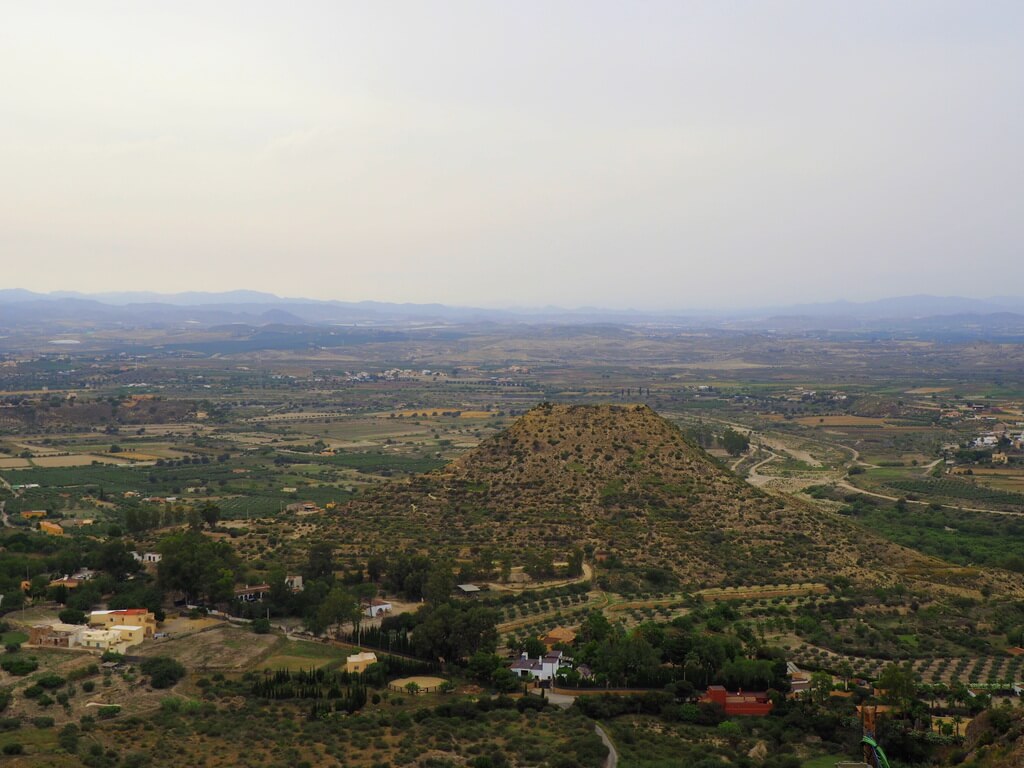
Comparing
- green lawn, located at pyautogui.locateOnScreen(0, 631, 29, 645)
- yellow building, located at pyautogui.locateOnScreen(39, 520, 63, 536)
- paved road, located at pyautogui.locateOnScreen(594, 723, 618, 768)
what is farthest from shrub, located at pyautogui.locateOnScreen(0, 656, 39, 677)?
yellow building, located at pyautogui.locateOnScreen(39, 520, 63, 536)

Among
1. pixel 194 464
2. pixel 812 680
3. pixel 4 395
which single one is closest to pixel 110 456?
pixel 194 464

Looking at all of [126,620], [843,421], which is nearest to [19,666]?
[126,620]

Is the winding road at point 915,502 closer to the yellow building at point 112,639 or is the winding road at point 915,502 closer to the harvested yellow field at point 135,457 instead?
the yellow building at point 112,639

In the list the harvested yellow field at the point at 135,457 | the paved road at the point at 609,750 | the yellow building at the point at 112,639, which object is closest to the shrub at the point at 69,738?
the yellow building at the point at 112,639

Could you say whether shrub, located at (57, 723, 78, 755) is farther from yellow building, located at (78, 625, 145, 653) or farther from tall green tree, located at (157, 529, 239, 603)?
tall green tree, located at (157, 529, 239, 603)

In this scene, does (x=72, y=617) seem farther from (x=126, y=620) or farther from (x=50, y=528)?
(x=50, y=528)

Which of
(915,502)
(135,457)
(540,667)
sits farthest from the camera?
(135,457)
